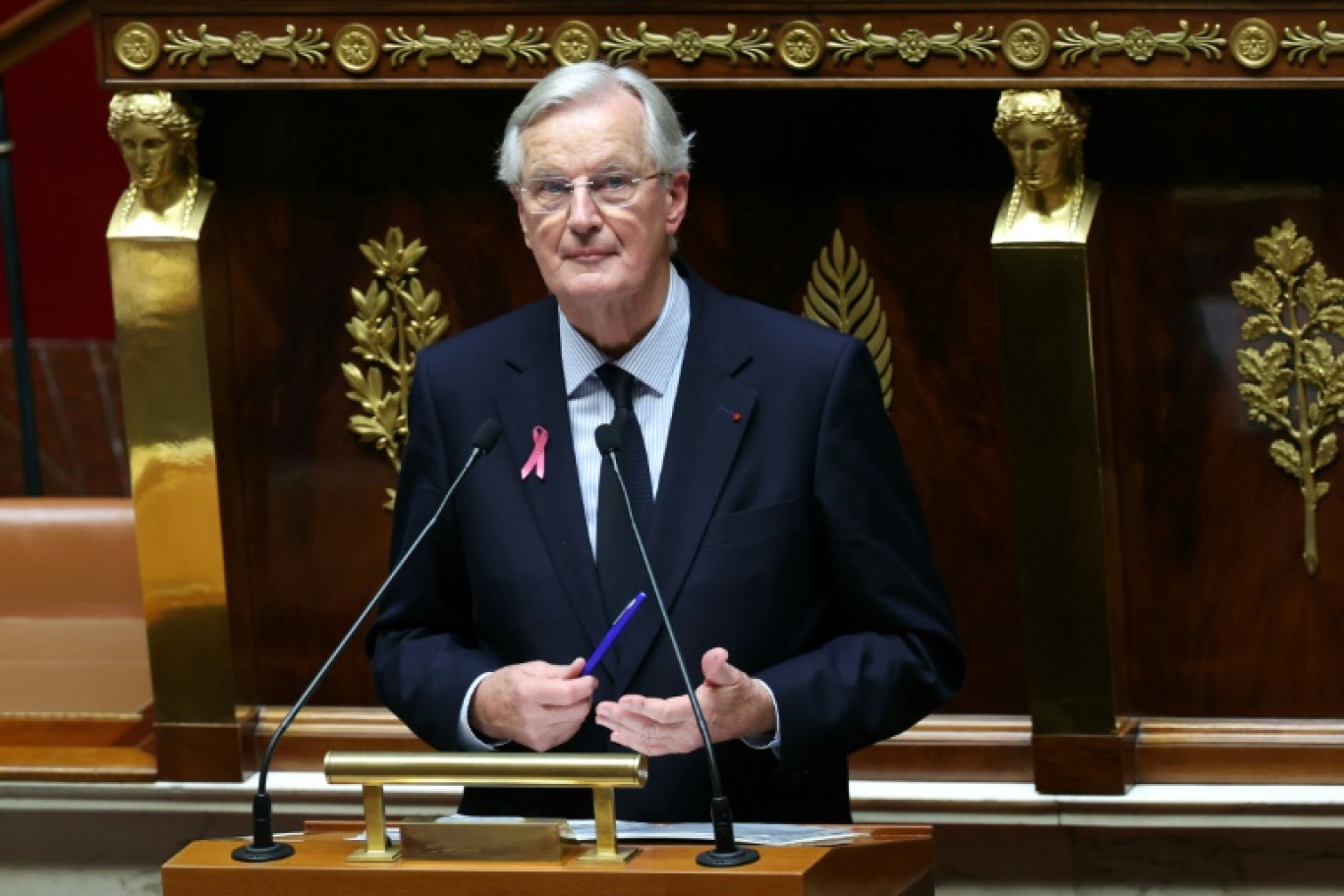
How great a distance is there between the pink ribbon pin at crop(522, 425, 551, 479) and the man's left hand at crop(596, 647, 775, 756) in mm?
339

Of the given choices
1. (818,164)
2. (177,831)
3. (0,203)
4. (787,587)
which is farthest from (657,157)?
(0,203)

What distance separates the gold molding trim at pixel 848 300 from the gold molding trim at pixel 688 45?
296mm

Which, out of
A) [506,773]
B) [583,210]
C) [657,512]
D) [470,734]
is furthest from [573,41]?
[506,773]

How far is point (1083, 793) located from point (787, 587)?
A: 104 cm

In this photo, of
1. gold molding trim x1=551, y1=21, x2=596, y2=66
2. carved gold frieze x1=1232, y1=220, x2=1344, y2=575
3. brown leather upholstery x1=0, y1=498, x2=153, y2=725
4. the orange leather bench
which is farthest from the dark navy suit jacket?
brown leather upholstery x1=0, y1=498, x2=153, y2=725

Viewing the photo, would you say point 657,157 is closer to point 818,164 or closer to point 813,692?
point 813,692

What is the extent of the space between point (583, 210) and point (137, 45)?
1211 mm

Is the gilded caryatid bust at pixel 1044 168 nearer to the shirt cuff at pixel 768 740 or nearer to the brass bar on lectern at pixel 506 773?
the shirt cuff at pixel 768 740

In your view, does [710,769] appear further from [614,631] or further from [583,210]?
[583,210]

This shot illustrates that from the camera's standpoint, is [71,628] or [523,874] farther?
[71,628]

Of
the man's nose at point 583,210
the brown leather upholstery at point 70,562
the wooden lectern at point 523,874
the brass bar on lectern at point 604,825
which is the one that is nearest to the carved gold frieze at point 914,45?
the man's nose at point 583,210

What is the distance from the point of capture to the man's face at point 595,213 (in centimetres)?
259

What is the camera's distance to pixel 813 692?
2521mm

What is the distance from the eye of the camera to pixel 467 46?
3.48 meters
